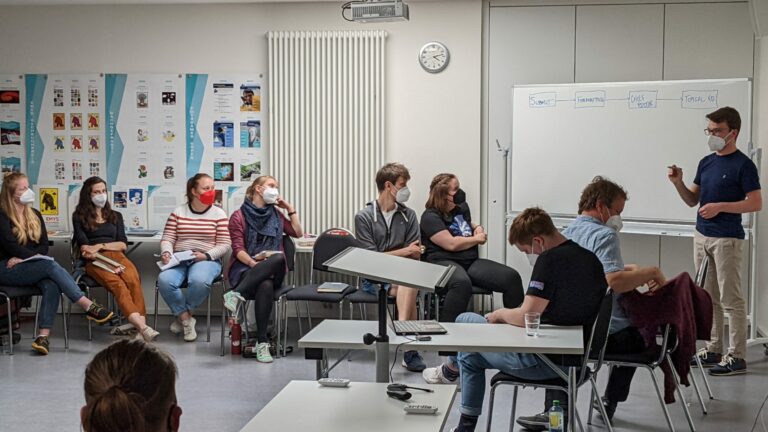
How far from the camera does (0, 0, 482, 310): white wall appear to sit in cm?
802

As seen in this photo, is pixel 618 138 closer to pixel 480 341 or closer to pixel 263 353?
pixel 263 353

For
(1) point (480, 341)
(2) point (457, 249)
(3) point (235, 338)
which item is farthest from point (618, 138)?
(1) point (480, 341)

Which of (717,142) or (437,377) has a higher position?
(717,142)

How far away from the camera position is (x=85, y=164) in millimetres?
8352

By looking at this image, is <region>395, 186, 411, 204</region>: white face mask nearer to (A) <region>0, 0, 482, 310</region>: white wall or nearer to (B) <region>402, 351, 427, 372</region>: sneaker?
(B) <region>402, 351, 427, 372</region>: sneaker

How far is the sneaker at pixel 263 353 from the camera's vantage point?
657 centimetres

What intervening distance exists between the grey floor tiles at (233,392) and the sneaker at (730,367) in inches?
2.5

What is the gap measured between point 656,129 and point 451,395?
4.58 metres

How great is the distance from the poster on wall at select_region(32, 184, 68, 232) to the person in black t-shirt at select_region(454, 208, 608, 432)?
506 cm

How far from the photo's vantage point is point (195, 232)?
752 cm

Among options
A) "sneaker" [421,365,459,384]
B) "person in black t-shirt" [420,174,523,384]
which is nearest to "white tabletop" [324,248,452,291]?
"sneaker" [421,365,459,384]

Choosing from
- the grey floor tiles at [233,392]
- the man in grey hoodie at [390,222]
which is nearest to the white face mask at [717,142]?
the grey floor tiles at [233,392]

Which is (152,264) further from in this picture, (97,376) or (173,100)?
(97,376)

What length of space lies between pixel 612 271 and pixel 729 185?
6.08ft
